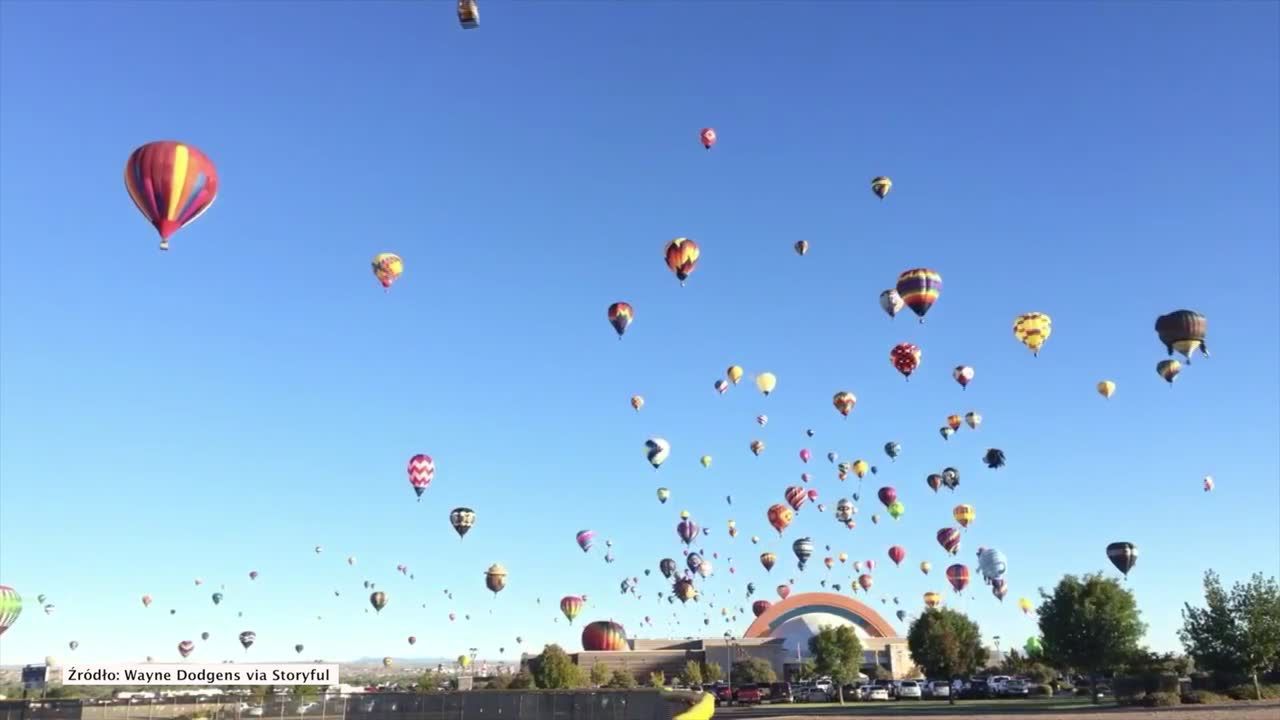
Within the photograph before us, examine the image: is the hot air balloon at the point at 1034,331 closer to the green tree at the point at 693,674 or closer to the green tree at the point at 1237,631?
the green tree at the point at 1237,631

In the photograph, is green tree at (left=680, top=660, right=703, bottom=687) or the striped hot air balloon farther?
green tree at (left=680, top=660, right=703, bottom=687)

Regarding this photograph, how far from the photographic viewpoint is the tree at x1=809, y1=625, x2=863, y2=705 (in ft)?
308

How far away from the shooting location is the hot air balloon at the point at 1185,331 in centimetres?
5853

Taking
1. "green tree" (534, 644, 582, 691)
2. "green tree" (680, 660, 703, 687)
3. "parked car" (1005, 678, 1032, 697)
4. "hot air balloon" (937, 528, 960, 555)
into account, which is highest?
"hot air balloon" (937, 528, 960, 555)

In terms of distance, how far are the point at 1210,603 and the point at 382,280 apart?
5215 centimetres

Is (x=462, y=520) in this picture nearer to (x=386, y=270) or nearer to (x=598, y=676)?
(x=386, y=270)

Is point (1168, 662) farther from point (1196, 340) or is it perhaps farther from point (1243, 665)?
point (1196, 340)

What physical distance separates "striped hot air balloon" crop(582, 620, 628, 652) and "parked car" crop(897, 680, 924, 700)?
35.7m

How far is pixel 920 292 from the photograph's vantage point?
61438 mm

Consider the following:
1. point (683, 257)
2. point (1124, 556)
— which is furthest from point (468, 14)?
point (1124, 556)

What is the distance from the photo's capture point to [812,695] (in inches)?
3629

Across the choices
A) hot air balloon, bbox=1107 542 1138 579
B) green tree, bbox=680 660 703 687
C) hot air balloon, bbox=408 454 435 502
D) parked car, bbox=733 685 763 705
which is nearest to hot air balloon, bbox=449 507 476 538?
hot air balloon, bbox=408 454 435 502

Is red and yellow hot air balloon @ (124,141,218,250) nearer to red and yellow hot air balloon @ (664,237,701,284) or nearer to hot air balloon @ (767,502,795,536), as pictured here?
red and yellow hot air balloon @ (664,237,701,284)

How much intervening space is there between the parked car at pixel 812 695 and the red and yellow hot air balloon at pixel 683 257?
43768 mm
